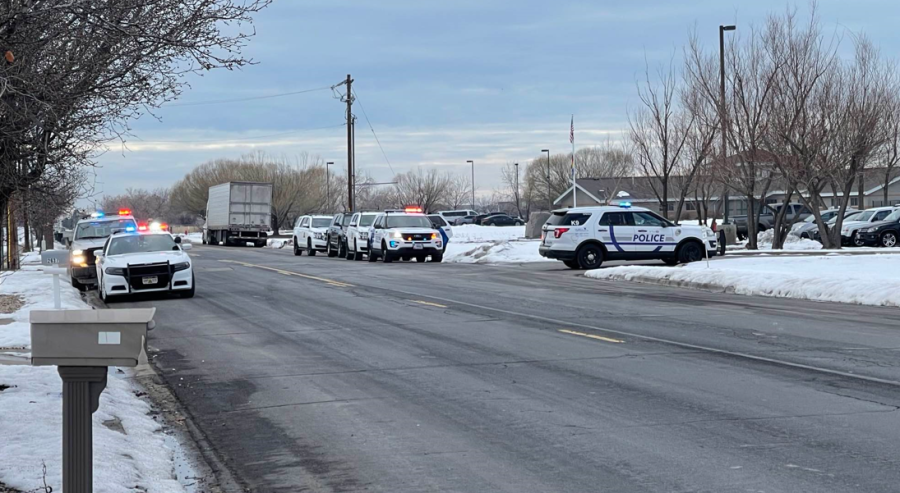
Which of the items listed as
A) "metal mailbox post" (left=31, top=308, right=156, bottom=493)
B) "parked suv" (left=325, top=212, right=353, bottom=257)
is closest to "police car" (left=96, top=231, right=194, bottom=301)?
"metal mailbox post" (left=31, top=308, right=156, bottom=493)

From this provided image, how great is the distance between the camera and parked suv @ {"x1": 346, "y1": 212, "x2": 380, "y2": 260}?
119 ft

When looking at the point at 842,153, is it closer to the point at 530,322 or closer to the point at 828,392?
the point at 530,322

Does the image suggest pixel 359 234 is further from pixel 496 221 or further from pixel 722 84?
pixel 496 221

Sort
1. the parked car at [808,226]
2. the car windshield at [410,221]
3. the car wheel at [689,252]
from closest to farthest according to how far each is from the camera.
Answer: the car wheel at [689,252] → the car windshield at [410,221] → the parked car at [808,226]

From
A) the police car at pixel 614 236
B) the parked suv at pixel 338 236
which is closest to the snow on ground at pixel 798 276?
the police car at pixel 614 236

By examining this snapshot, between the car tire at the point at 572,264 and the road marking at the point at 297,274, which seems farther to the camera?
the car tire at the point at 572,264

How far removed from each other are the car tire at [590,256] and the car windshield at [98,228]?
12.6 meters

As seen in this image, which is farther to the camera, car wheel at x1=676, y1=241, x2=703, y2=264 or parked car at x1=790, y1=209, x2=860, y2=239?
parked car at x1=790, y1=209, x2=860, y2=239

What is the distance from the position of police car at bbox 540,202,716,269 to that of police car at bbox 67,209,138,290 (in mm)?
11452

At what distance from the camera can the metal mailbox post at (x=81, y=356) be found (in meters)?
4.35

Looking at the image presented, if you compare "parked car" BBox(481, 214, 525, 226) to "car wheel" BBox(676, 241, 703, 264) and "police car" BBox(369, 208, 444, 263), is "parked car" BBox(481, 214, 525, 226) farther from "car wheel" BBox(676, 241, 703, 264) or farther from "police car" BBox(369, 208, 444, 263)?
"car wheel" BBox(676, 241, 703, 264)

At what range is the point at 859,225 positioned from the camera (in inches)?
1457

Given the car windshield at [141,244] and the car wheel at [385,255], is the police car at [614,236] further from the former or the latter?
the car windshield at [141,244]

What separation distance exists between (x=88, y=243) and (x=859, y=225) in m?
28.2
